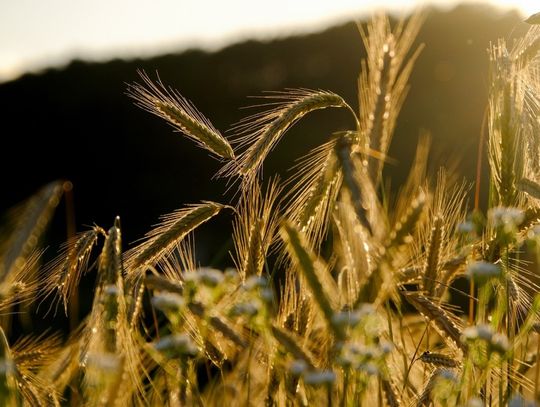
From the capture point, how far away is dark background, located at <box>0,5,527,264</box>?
1260cm

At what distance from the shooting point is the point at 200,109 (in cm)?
1420

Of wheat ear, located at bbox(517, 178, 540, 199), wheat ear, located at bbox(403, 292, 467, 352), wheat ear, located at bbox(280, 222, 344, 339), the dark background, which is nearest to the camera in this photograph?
wheat ear, located at bbox(280, 222, 344, 339)

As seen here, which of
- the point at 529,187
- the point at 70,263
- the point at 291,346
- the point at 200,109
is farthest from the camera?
the point at 200,109

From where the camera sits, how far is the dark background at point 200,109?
12.6 metres

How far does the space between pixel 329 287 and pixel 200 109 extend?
40.0ft

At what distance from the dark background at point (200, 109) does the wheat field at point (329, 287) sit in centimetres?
880

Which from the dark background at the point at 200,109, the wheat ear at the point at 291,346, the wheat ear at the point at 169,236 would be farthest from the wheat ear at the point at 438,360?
the dark background at the point at 200,109

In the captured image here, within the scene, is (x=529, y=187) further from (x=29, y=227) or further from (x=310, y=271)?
(x=29, y=227)

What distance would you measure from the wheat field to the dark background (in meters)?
8.80

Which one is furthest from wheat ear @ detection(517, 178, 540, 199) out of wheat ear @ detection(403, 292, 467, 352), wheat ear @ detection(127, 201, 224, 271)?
wheat ear @ detection(127, 201, 224, 271)

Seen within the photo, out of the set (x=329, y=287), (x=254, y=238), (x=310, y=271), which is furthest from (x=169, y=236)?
(x=310, y=271)

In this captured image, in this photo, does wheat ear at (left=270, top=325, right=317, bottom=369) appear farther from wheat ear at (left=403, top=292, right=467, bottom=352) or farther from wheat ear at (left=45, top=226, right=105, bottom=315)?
wheat ear at (left=45, top=226, right=105, bottom=315)

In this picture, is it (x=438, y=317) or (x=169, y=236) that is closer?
(x=438, y=317)

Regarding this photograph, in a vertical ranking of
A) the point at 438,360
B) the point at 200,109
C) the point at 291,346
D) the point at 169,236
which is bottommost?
the point at 200,109
